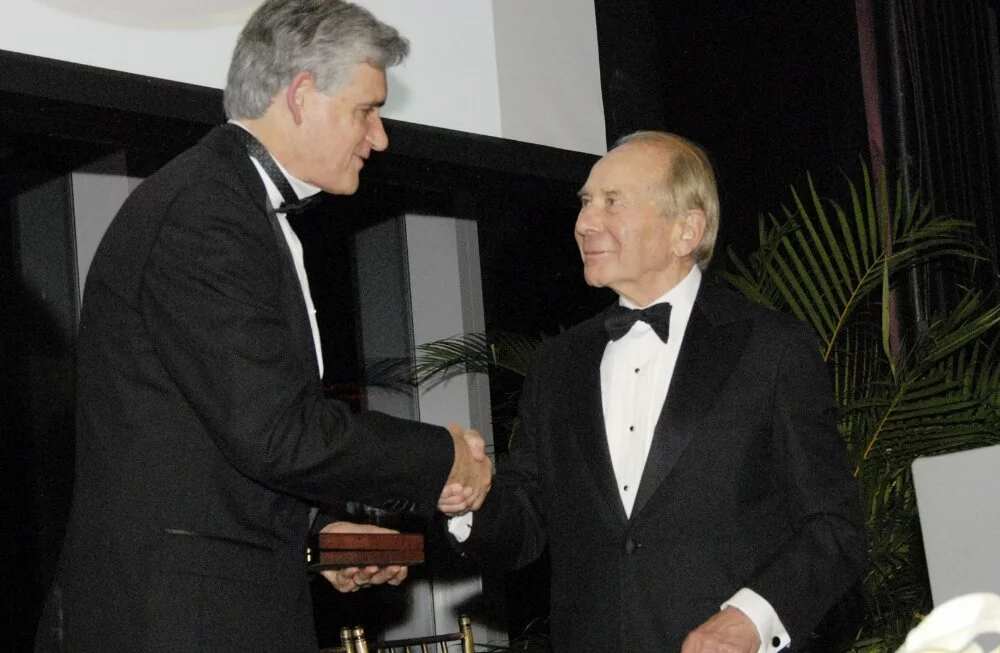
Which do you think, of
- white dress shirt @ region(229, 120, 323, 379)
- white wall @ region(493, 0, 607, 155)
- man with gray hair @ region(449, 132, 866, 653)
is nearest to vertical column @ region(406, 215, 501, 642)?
white wall @ region(493, 0, 607, 155)

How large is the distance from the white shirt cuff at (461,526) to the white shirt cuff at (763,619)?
54 centimetres

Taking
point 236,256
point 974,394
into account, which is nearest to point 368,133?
point 236,256

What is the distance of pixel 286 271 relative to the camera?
2068 mm

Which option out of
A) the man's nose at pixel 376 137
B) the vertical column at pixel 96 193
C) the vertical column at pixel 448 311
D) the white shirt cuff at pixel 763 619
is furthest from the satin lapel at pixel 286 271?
A: the vertical column at pixel 448 311

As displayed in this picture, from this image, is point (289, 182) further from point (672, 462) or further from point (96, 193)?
point (96, 193)

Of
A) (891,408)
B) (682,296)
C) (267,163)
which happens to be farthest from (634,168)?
→ (891,408)

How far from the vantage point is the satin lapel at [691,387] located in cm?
239

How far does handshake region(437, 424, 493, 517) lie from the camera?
226 centimetres

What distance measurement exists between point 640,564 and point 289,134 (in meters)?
0.98

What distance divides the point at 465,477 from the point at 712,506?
0.46 metres

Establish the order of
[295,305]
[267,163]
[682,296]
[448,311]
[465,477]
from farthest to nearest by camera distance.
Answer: [448,311]
[682,296]
[465,477]
[267,163]
[295,305]

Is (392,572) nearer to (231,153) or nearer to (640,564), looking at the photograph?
(640,564)

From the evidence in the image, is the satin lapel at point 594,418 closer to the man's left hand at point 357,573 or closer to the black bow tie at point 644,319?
the black bow tie at point 644,319

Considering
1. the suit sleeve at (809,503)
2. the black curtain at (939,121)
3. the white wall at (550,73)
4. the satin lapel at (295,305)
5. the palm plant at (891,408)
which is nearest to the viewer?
the satin lapel at (295,305)
